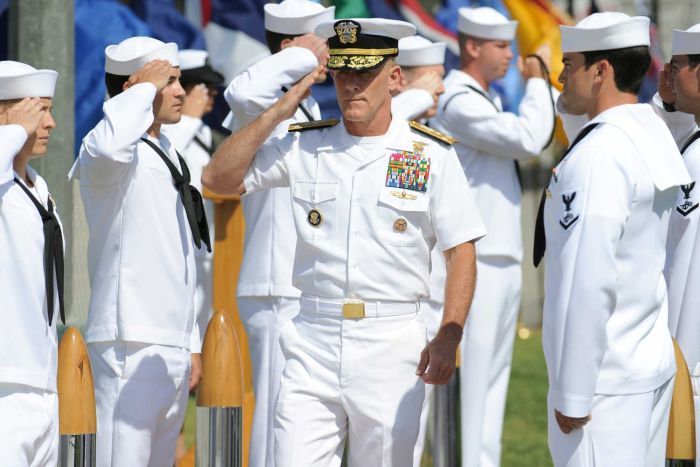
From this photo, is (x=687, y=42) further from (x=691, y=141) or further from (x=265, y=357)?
(x=265, y=357)

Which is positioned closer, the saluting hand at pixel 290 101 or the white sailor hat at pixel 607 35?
the white sailor hat at pixel 607 35

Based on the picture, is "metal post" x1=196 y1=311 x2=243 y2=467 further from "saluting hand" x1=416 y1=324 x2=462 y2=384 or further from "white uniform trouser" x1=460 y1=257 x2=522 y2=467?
"white uniform trouser" x1=460 y1=257 x2=522 y2=467

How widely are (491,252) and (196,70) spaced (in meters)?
2.43

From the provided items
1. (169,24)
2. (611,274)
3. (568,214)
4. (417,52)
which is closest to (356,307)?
(568,214)

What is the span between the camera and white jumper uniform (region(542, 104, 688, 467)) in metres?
5.69

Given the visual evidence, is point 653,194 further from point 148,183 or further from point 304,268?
point 148,183

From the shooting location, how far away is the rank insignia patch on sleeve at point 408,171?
247 inches

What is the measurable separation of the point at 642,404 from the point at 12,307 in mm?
2422

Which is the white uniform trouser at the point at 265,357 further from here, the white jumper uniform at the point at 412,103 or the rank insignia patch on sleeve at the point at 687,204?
Answer: the rank insignia patch on sleeve at the point at 687,204

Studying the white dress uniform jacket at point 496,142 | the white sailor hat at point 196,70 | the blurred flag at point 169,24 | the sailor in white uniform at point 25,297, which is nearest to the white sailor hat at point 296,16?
the white dress uniform jacket at point 496,142

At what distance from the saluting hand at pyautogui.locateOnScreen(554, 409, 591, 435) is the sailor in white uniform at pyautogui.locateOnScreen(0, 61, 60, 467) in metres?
1.98

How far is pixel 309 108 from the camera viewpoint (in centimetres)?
807

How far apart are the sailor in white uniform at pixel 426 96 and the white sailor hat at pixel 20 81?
2.39 meters

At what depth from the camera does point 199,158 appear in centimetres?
1051
